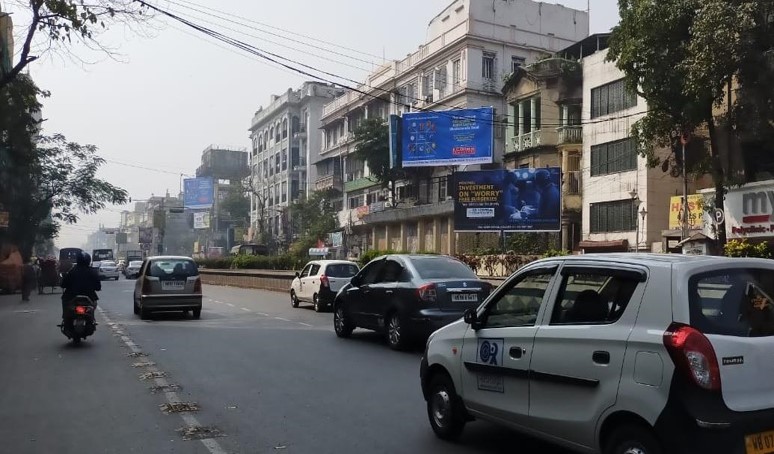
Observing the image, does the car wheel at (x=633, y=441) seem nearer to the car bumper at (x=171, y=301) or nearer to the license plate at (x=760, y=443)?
the license plate at (x=760, y=443)

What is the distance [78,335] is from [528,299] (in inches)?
406

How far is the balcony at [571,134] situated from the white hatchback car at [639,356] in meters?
34.2

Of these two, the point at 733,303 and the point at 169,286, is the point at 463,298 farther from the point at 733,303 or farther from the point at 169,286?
the point at 169,286

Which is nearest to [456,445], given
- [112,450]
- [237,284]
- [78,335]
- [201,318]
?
[112,450]

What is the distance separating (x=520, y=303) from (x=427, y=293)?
5.97 m

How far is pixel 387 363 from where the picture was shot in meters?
10.7

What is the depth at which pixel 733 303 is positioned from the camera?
4.30 m

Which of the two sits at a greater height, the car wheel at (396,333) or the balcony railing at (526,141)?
the balcony railing at (526,141)

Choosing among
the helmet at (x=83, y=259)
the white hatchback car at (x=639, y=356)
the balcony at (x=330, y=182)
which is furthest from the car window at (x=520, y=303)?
the balcony at (x=330, y=182)

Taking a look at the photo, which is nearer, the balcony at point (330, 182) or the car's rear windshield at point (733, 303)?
the car's rear windshield at point (733, 303)

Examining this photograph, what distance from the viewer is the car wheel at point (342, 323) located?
1392 centimetres

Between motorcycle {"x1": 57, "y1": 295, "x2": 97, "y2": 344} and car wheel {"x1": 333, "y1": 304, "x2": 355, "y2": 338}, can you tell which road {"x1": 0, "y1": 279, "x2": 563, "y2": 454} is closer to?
car wheel {"x1": 333, "y1": 304, "x2": 355, "y2": 338}

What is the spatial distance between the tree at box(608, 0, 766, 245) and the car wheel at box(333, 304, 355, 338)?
1154cm

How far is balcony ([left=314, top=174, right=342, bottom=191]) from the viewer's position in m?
65.2
